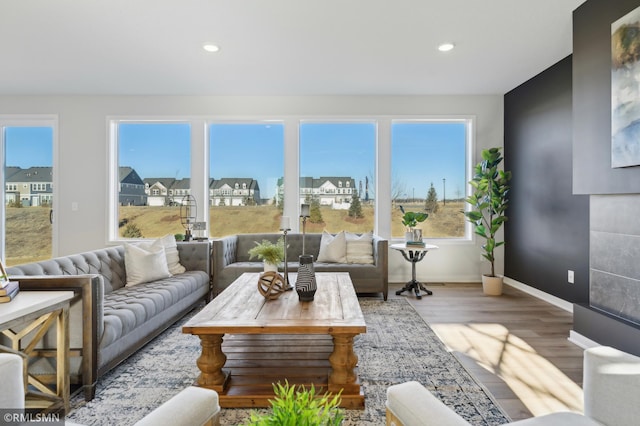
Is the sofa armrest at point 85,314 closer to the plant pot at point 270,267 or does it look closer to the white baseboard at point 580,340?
the plant pot at point 270,267

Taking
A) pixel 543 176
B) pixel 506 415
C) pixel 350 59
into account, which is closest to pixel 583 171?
pixel 543 176

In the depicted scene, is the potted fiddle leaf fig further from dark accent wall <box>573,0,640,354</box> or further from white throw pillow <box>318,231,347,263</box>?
dark accent wall <box>573,0,640,354</box>

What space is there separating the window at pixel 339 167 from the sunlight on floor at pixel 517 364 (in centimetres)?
242

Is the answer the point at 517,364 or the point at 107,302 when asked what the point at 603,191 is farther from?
the point at 107,302

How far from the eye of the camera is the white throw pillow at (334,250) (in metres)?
4.41

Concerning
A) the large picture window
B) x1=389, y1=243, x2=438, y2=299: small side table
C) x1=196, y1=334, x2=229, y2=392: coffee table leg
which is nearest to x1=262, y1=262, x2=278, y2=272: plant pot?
x1=196, y1=334, x2=229, y2=392: coffee table leg

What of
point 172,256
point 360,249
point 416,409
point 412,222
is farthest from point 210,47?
point 416,409

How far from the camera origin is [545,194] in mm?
4168

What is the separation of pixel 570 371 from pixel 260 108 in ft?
15.5

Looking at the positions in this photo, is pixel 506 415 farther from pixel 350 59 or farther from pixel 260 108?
pixel 260 108

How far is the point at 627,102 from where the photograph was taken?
2365 millimetres

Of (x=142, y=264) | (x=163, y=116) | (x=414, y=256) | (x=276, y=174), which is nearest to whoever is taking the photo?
(x=142, y=264)

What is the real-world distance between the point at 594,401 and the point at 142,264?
344cm

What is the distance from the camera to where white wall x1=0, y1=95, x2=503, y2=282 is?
5.13 meters
